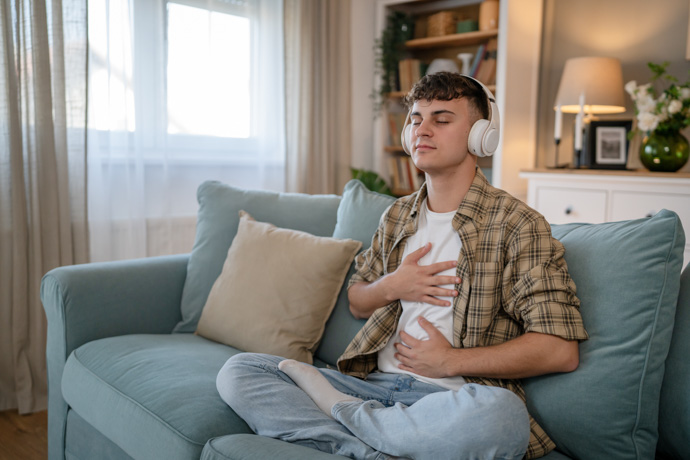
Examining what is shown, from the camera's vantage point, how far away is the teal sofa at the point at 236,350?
1130mm

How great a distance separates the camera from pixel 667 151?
280 cm

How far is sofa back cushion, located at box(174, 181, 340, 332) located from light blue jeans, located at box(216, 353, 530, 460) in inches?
23.9

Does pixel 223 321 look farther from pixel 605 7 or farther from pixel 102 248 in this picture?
pixel 605 7

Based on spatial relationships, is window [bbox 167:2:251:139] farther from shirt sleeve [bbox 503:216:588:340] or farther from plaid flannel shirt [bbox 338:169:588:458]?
shirt sleeve [bbox 503:216:588:340]

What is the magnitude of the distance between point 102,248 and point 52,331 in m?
0.92

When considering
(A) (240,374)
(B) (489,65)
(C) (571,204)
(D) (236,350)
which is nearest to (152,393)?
(A) (240,374)

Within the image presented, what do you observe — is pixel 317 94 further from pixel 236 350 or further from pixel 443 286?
pixel 443 286

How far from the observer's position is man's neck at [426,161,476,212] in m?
1.43

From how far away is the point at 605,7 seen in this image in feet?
11.1

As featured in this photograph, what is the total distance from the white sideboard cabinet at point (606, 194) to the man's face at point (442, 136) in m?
1.64

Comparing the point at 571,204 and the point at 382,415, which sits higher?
the point at 571,204

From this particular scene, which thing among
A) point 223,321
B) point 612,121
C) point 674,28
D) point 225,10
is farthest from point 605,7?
point 223,321

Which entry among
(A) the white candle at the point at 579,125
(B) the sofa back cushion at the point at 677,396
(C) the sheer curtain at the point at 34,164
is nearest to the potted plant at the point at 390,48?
(A) the white candle at the point at 579,125

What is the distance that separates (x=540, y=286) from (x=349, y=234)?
0.73 metres
